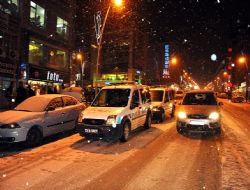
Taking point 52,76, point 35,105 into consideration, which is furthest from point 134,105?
point 52,76

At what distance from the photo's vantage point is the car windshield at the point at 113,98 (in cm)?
1101

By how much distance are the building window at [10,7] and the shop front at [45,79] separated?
4838 millimetres

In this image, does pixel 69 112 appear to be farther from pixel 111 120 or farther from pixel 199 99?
pixel 199 99

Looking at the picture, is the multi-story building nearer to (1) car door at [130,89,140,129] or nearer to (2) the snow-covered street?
(1) car door at [130,89,140,129]

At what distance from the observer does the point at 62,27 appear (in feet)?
104

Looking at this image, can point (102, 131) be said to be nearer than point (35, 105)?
Yes

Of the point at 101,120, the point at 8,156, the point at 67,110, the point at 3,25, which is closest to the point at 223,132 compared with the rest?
the point at 101,120

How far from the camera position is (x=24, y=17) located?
2542 cm

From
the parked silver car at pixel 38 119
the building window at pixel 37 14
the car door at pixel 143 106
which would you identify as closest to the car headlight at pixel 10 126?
the parked silver car at pixel 38 119

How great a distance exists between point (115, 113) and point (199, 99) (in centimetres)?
498

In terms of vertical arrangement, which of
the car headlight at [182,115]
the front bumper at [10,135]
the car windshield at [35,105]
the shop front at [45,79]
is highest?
the shop front at [45,79]

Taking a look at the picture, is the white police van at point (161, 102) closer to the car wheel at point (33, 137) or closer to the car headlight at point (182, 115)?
the car headlight at point (182, 115)

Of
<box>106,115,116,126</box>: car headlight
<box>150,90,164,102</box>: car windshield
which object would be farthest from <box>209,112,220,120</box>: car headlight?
<box>150,90,164,102</box>: car windshield

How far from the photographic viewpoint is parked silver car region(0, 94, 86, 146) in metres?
9.21
